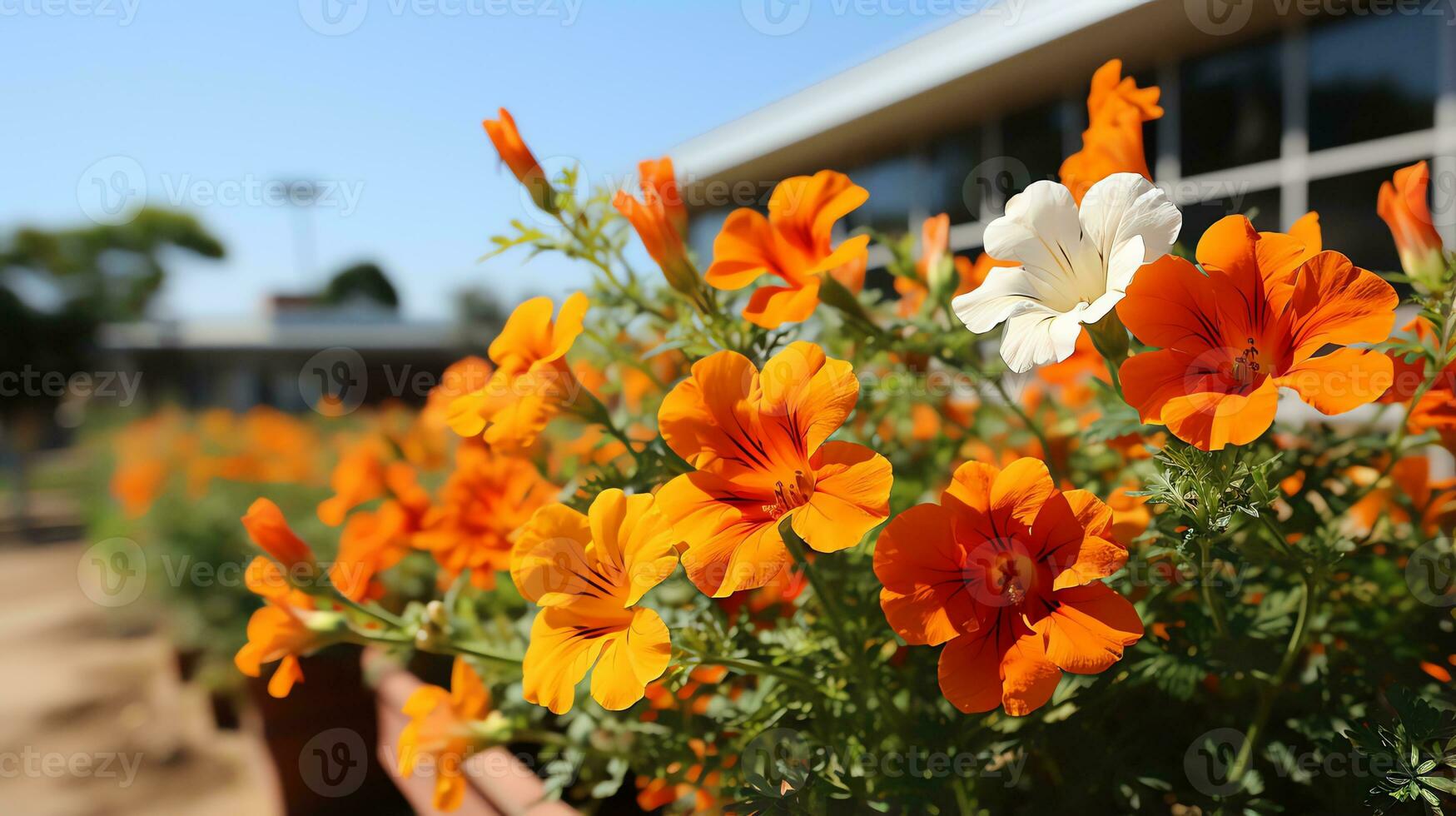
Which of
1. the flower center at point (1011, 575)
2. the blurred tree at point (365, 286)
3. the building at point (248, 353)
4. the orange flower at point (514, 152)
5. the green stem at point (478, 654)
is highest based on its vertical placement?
the orange flower at point (514, 152)

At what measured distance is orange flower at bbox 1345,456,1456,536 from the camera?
0.92m

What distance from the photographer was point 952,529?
1.99 feet

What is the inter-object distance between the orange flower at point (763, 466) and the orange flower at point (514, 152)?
0.39m

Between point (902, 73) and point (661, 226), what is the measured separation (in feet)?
21.2

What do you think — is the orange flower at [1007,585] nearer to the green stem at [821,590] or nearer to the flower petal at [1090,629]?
the flower petal at [1090,629]

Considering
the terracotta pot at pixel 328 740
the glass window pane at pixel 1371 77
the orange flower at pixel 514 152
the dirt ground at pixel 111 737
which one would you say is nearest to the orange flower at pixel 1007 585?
the orange flower at pixel 514 152

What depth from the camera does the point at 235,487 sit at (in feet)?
13.2

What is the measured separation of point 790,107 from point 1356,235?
4864 millimetres

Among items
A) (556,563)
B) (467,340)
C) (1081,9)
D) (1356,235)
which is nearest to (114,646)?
(556,563)

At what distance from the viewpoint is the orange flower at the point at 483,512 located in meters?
1.09

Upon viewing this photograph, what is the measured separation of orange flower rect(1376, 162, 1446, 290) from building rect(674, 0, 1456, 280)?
2.77 meters

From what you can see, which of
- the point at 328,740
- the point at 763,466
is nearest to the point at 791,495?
the point at 763,466

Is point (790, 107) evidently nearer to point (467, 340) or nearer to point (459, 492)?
point (459, 492)

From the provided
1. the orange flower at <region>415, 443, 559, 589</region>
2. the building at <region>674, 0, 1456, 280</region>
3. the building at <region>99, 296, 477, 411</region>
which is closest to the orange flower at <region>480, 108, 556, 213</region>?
the orange flower at <region>415, 443, 559, 589</region>
